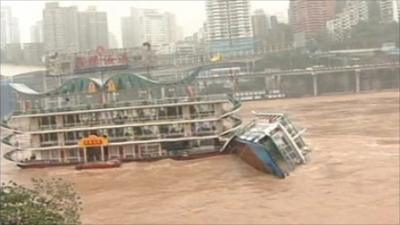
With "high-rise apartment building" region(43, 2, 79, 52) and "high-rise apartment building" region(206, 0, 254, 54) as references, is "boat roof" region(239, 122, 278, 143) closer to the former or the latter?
"high-rise apartment building" region(206, 0, 254, 54)

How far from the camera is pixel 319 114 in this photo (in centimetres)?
1812

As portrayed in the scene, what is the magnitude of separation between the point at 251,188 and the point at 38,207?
5.07 metres

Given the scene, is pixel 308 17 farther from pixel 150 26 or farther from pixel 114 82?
pixel 114 82

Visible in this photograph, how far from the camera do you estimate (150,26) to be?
3600 cm

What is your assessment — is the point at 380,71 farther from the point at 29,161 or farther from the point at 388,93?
the point at 29,161

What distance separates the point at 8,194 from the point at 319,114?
14.6m

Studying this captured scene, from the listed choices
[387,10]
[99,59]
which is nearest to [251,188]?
[99,59]

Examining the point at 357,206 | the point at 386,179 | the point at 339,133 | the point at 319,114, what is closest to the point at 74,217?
the point at 357,206

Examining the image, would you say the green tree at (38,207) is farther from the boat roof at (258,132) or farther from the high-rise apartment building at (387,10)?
the high-rise apartment building at (387,10)

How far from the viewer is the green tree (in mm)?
Result: 3453

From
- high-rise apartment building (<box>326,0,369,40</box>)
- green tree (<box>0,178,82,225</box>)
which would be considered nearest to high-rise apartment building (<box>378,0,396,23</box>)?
high-rise apartment building (<box>326,0,369,40</box>)

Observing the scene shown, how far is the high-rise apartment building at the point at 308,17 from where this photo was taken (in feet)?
Answer: 102

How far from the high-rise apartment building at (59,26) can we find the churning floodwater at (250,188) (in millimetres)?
18760

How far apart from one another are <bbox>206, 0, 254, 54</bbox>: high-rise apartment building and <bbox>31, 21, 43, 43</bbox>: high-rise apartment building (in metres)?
7.69
